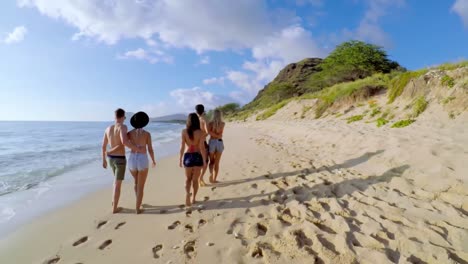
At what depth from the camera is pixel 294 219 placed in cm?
391

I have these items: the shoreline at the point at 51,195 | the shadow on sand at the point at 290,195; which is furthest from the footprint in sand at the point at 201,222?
the shoreline at the point at 51,195

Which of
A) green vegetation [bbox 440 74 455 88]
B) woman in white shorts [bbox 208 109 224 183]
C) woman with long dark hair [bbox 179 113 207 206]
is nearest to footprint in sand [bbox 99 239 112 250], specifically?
woman with long dark hair [bbox 179 113 207 206]

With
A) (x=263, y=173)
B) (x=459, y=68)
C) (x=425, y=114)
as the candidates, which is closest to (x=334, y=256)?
(x=263, y=173)

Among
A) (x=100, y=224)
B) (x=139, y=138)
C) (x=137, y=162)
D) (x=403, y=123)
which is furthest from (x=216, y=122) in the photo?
(x=403, y=123)

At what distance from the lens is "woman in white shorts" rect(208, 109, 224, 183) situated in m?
5.89

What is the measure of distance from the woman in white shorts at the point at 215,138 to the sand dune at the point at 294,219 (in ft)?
1.74

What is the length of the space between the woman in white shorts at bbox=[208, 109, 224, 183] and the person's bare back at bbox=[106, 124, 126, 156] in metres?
1.91

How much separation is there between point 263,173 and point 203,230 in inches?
131

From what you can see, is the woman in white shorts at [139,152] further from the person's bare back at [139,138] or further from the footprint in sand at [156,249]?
the footprint in sand at [156,249]

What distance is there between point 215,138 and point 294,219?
2796 millimetres

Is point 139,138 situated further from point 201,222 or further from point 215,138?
point 215,138

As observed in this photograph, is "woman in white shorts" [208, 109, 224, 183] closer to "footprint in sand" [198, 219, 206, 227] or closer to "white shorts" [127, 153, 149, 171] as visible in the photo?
"white shorts" [127, 153, 149, 171]

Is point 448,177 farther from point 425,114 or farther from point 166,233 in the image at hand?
point 425,114

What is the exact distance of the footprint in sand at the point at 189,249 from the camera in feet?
10.4
